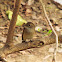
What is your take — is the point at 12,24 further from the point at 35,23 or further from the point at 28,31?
the point at 35,23

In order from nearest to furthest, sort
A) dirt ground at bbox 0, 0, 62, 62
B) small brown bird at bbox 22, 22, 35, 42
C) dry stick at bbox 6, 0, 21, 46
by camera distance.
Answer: dry stick at bbox 6, 0, 21, 46 → small brown bird at bbox 22, 22, 35, 42 → dirt ground at bbox 0, 0, 62, 62

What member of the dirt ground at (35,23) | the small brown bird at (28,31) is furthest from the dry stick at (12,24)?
the dirt ground at (35,23)

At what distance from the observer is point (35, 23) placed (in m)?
5.77

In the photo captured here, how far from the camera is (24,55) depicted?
396 cm

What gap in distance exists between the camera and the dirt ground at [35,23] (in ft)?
12.8

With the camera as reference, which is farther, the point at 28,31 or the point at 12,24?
the point at 28,31

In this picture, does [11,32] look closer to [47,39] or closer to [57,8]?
[47,39]

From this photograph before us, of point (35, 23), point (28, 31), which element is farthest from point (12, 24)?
point (35, 23)

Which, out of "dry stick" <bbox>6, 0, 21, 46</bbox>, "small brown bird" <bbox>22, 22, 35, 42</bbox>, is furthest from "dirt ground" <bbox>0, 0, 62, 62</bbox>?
"dry stick" <bbox>6, 0, 21, 46</bbox>

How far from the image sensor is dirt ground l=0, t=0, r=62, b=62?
3895 mm

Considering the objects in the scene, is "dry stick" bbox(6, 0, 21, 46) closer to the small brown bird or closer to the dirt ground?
the small brown bird

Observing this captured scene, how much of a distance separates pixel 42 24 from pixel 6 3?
1719 millimetres

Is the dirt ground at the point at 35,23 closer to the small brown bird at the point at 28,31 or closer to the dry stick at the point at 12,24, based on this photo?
the small brown bird at the point at 28,31

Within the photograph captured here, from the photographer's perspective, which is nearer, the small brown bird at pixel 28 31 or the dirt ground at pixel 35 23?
the small brown bird at pixel 28 31
